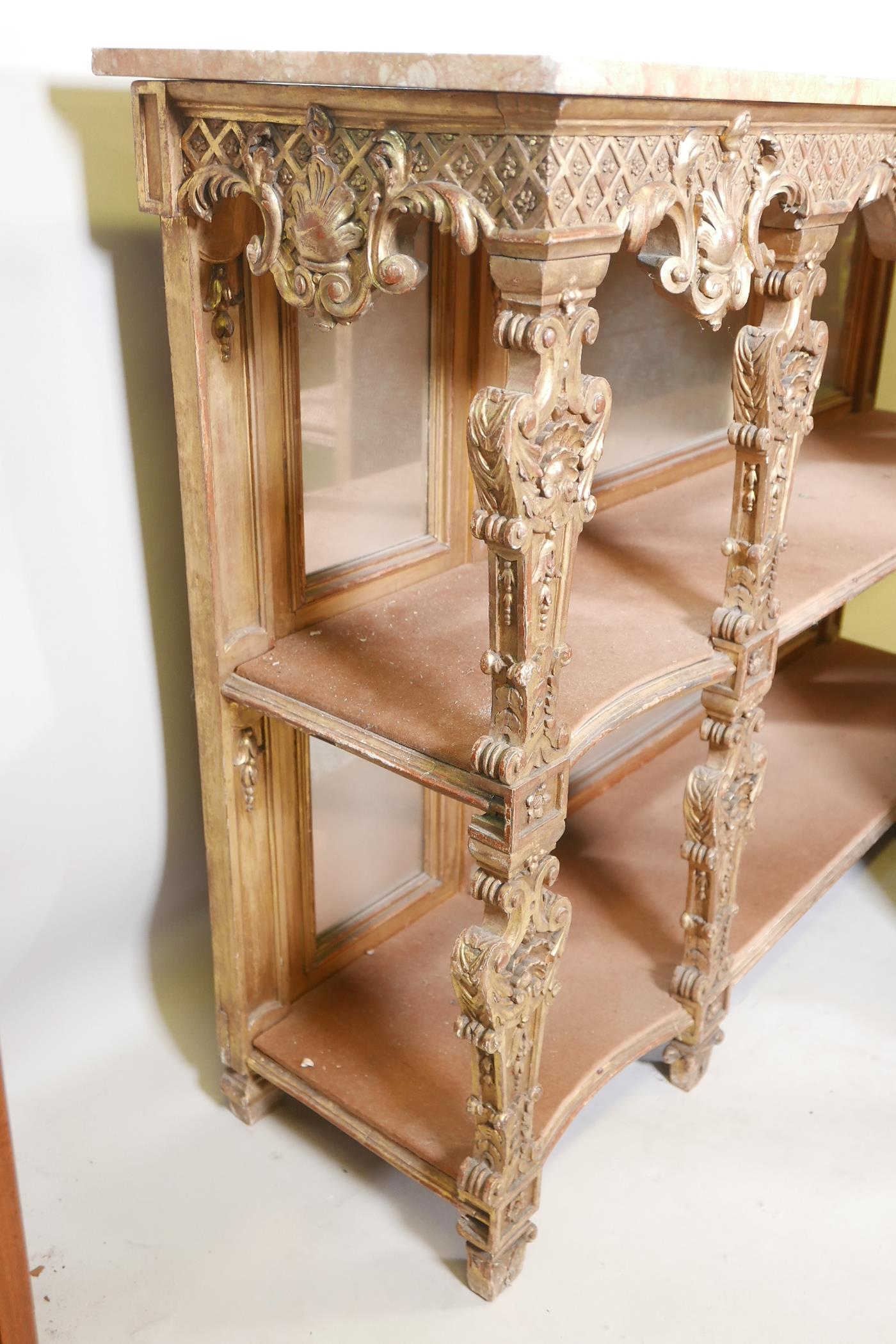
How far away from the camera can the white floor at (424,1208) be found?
1957mm

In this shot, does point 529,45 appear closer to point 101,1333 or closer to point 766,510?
point 766,510

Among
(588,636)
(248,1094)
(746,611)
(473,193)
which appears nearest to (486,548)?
(588,636)

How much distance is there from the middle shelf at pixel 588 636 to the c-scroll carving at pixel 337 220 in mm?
579

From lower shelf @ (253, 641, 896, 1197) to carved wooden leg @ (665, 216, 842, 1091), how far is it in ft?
0.43

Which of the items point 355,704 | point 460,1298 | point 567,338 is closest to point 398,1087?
point 460,1298

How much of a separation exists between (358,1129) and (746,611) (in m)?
1.08

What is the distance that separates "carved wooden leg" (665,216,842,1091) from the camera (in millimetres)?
1888

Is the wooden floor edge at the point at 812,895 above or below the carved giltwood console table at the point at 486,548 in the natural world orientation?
below

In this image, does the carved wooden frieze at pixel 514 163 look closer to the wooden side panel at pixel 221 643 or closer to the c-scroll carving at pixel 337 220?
the c-scroll carving at pixel 337 220

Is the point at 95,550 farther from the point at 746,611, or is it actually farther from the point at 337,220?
the point at 746,611

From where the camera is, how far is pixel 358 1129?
6.91 ft

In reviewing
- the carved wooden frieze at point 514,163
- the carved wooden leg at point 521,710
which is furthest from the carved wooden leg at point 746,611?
the carved wooden leg at point 521,710

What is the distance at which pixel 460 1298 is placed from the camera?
1.99 meters

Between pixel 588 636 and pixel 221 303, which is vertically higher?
pixel 221 303
